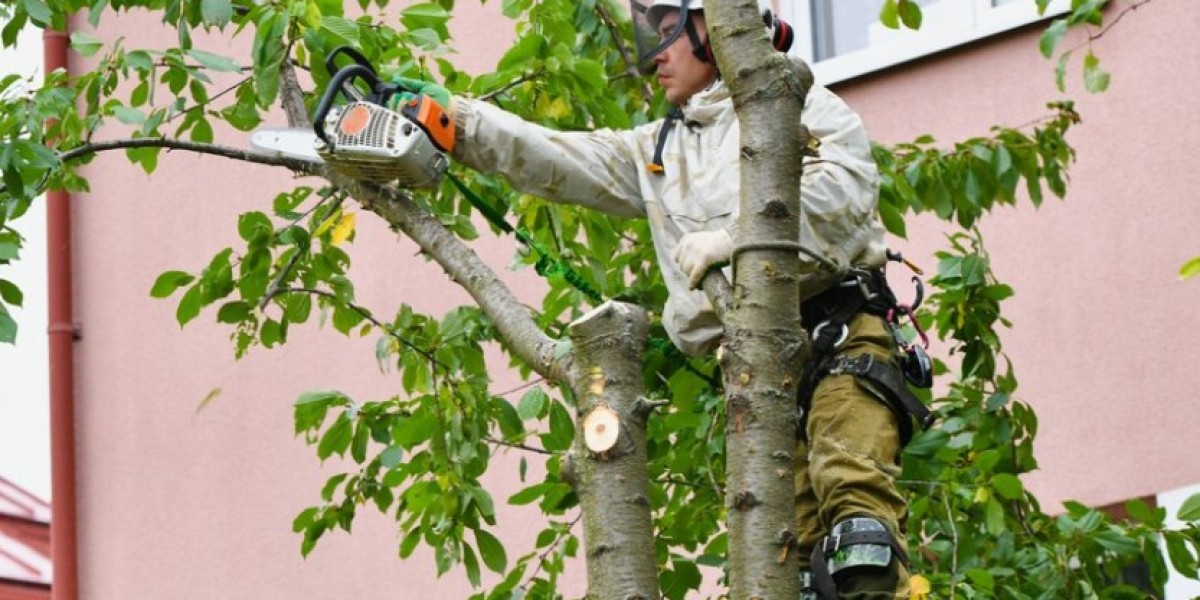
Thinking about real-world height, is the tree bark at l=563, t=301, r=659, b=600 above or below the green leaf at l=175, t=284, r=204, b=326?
below

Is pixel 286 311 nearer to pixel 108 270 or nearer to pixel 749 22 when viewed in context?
pixel 749 22

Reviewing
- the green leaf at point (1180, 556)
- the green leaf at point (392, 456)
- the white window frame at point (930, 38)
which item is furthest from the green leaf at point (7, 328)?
the white window frame at point (930, 38)

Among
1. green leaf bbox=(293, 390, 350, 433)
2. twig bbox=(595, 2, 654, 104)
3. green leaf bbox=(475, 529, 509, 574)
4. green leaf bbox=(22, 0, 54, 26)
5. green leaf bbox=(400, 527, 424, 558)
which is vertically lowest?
green leaf bbox=(475, 529, 509, 574)

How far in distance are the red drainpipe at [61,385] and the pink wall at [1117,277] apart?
4.67 m

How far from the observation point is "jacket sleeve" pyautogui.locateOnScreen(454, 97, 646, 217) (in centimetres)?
549

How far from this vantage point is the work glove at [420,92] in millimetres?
5359

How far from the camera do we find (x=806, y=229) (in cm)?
506

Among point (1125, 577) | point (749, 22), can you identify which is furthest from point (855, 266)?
point (1125, 577)

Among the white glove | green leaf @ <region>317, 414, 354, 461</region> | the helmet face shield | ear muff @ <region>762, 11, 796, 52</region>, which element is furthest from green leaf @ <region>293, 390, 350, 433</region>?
the white glove

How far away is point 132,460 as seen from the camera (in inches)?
426

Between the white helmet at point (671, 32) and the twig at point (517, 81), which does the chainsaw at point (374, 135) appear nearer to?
the white helmet at point (671, 32)

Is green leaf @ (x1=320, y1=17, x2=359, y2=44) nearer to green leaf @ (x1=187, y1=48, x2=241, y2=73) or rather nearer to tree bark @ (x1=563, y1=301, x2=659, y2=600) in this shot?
green leaf @ (x1=187, y1=48, x2=241, y2=73)

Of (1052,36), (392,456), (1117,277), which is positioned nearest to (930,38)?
(1117,277)

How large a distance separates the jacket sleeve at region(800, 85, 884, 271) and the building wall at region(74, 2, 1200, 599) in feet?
8.00
